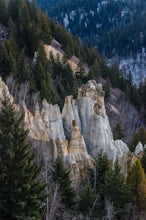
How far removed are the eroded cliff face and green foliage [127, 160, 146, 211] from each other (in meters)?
5.50

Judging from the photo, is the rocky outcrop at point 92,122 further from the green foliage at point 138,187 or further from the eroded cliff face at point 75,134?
the green foliage at point 138,187

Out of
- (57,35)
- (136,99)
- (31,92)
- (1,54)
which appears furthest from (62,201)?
(57,35)

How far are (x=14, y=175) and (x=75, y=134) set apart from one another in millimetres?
14738

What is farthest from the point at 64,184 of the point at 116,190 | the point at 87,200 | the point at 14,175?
the point at 14,175

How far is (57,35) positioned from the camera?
95750 millimetres

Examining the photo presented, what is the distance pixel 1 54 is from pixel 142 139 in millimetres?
28365

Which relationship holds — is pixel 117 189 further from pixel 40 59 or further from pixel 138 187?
pixel 40 59

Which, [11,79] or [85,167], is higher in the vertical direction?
[11,79]

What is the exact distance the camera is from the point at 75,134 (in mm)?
40000

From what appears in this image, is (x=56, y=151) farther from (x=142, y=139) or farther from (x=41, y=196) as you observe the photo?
(x=142, y=139)

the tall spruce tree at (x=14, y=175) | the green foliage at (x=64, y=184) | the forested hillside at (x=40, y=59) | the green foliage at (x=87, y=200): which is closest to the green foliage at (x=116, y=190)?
the green foliage at (x=87, y=200)

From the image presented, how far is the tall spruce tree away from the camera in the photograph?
2567cm

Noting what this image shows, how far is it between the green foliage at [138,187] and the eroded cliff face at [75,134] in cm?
550

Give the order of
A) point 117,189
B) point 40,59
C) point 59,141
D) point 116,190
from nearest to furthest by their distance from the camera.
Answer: point 117,189
point 116,190
point 59,141
point 40,59
